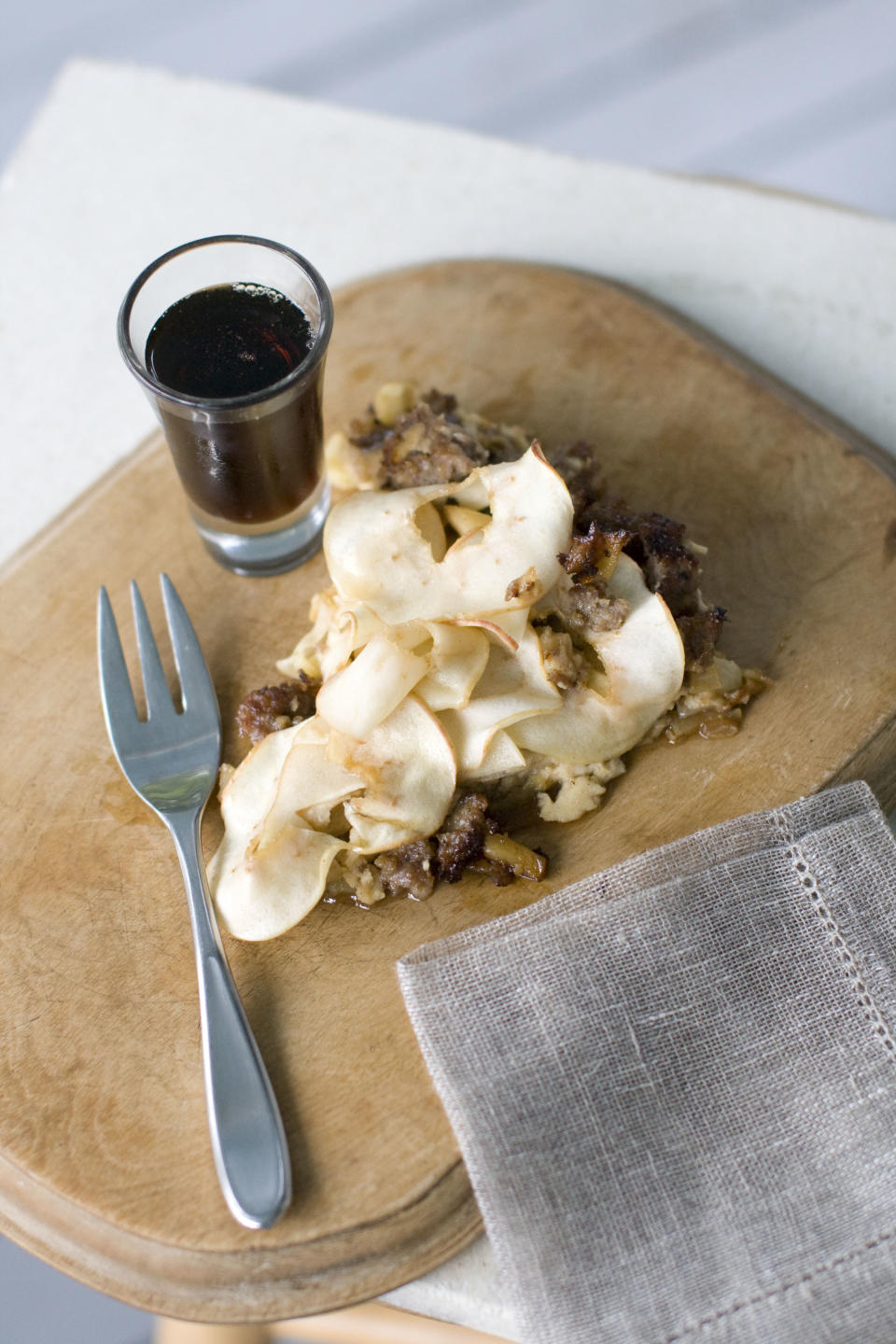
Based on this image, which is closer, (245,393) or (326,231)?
(245,393)

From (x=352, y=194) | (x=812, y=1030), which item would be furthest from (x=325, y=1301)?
(x=352, y=194)

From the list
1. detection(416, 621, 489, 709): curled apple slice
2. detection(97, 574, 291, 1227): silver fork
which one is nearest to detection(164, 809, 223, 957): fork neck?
detection(97, 574, 291, 1227): silver fork

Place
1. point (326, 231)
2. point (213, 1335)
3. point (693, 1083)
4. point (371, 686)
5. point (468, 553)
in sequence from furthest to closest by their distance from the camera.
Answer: point (326, 231)
point (213, 1335)
point (468, 553)
point (371, 686)
point (693, 1083)

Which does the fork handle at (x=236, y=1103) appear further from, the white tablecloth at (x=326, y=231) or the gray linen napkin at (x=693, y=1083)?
the white tablecloth at (x=326, y=231)

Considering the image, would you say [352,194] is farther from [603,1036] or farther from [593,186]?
[603,1036]

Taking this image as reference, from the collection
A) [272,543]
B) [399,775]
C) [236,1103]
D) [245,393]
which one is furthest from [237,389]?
[236,1103]

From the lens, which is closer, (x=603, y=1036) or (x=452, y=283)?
(x=603, y=1036)

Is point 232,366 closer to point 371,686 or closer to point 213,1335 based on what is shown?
point 371,686
